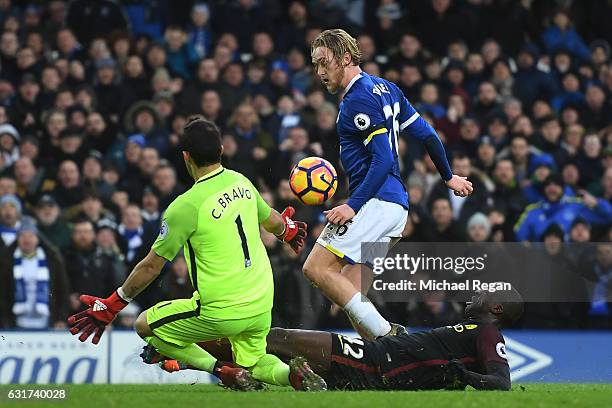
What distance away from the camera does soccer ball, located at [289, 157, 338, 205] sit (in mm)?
8891

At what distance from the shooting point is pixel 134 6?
17.5 m

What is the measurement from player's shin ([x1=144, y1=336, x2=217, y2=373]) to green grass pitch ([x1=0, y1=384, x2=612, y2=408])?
188 mm

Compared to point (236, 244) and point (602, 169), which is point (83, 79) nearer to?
point (602, 169)

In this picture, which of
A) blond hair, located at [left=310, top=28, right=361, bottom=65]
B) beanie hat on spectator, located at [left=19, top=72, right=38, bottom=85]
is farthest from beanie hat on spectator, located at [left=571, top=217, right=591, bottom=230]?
beanie hat on spectator, located at [left=19, top=72, right=38, bottom=85]

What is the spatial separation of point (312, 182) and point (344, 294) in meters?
0.84

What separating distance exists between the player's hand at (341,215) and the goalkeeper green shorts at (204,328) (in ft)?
2.66

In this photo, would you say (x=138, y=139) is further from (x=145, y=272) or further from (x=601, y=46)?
(x=145, y=272)

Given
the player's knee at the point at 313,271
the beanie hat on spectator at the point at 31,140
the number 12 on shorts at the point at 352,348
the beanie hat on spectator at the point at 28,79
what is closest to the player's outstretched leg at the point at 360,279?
the player's knee at the point at 313,271

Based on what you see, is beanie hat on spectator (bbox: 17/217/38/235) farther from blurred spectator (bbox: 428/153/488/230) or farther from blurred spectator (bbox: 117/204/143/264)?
blurred spectator (bbox: 428/153/488/230)

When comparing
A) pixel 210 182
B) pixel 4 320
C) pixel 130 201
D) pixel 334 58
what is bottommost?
pixel 4 320

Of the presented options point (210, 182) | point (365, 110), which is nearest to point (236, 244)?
point (210, 182)

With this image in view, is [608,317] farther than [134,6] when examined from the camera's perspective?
No

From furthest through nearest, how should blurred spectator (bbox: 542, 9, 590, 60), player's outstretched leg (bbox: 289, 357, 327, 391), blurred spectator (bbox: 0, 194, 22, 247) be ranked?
blurred spectator (bbox: 542, 9, 590, 60) → blurred spectator (bbox: 0, 194, 22, 247) → player's outstretched leg (bbox: 289, 357, 327, 391)

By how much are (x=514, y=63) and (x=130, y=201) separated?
6.20 metres
